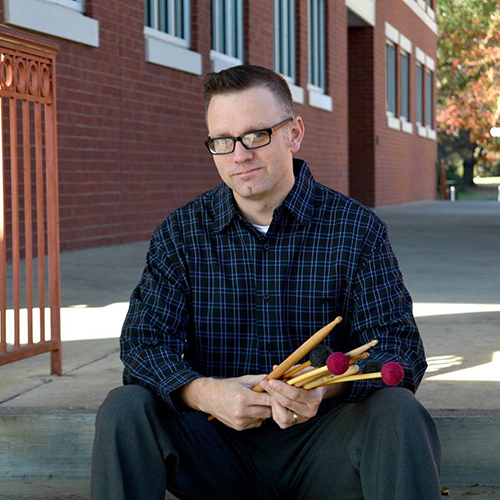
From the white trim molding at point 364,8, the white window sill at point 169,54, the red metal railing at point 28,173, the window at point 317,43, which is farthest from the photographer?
the white trim molding at point 364,8

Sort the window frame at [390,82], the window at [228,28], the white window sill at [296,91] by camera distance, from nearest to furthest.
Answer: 1. the window at [228,28]
2. the white window sill at [296,91]
3. the window frame at [390,82]

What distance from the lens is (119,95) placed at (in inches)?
444

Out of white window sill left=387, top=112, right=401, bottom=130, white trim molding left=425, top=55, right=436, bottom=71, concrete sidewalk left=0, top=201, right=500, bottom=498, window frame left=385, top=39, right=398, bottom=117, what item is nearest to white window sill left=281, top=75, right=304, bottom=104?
white window sill left=387, top=112, right=401, bottom=130

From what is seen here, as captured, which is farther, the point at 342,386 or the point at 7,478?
the point at 7,478

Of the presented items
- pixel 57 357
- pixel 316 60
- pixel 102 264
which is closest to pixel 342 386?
pixel 57 357

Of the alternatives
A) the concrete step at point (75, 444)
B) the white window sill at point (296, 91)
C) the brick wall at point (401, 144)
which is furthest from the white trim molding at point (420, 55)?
the concrete step at point (75, 444)

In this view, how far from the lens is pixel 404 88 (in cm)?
2820

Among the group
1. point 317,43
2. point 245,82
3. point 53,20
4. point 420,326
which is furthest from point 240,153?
point 317,43

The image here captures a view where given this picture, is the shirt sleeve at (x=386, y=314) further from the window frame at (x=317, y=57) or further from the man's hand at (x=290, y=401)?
the window frame at (x=317, y=57)

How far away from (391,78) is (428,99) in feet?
21.1

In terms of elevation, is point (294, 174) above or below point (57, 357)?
above

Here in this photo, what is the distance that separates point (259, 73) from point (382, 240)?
2.05 feet

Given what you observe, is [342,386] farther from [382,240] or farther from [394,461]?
[382,240]

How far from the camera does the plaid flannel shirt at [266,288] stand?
10.7 ft
